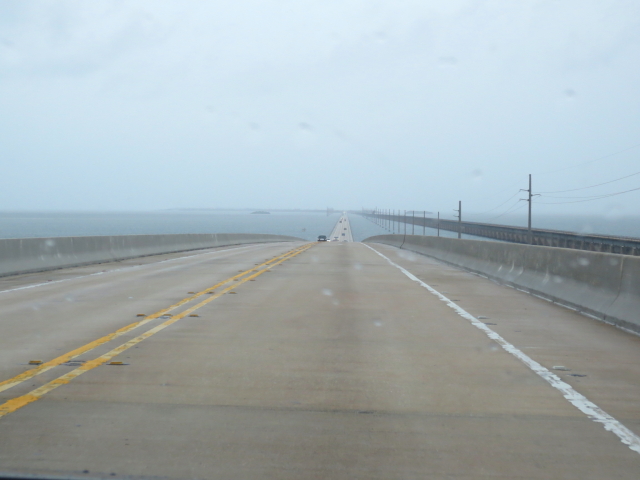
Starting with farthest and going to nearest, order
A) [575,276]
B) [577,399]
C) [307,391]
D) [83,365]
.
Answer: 1. [575,276]
2. [83,365]
3. [307,391]
4. [577,399]

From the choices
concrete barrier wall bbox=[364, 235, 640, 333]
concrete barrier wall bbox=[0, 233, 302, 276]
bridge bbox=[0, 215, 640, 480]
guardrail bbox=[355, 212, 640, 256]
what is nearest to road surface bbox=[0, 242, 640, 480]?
bridge bbox=[0, 215, 640, 480]

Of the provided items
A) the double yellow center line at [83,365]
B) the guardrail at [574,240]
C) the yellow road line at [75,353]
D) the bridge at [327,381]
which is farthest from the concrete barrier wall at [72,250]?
the guardrail at [574,240]

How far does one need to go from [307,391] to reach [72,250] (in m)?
17.7

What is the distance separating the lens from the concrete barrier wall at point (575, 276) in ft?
33.6

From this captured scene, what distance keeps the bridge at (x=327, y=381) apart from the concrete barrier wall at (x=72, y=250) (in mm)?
4284

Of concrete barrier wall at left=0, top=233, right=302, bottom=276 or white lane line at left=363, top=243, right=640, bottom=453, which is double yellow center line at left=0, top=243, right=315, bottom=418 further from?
concrete barrier wall at left=0, top=233, right=302, bottom=276

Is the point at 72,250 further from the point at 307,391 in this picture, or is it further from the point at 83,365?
the point at 307,391

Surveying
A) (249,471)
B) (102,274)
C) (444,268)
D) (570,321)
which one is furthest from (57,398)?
(444,268)

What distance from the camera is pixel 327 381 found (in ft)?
21.9

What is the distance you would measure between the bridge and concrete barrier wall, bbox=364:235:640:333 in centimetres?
5

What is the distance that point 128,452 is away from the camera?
4723 mm

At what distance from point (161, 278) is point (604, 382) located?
41.6 feet

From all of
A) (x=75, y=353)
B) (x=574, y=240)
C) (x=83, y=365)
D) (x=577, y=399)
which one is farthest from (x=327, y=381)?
(x=574, y=240)

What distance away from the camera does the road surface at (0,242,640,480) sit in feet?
15.2
